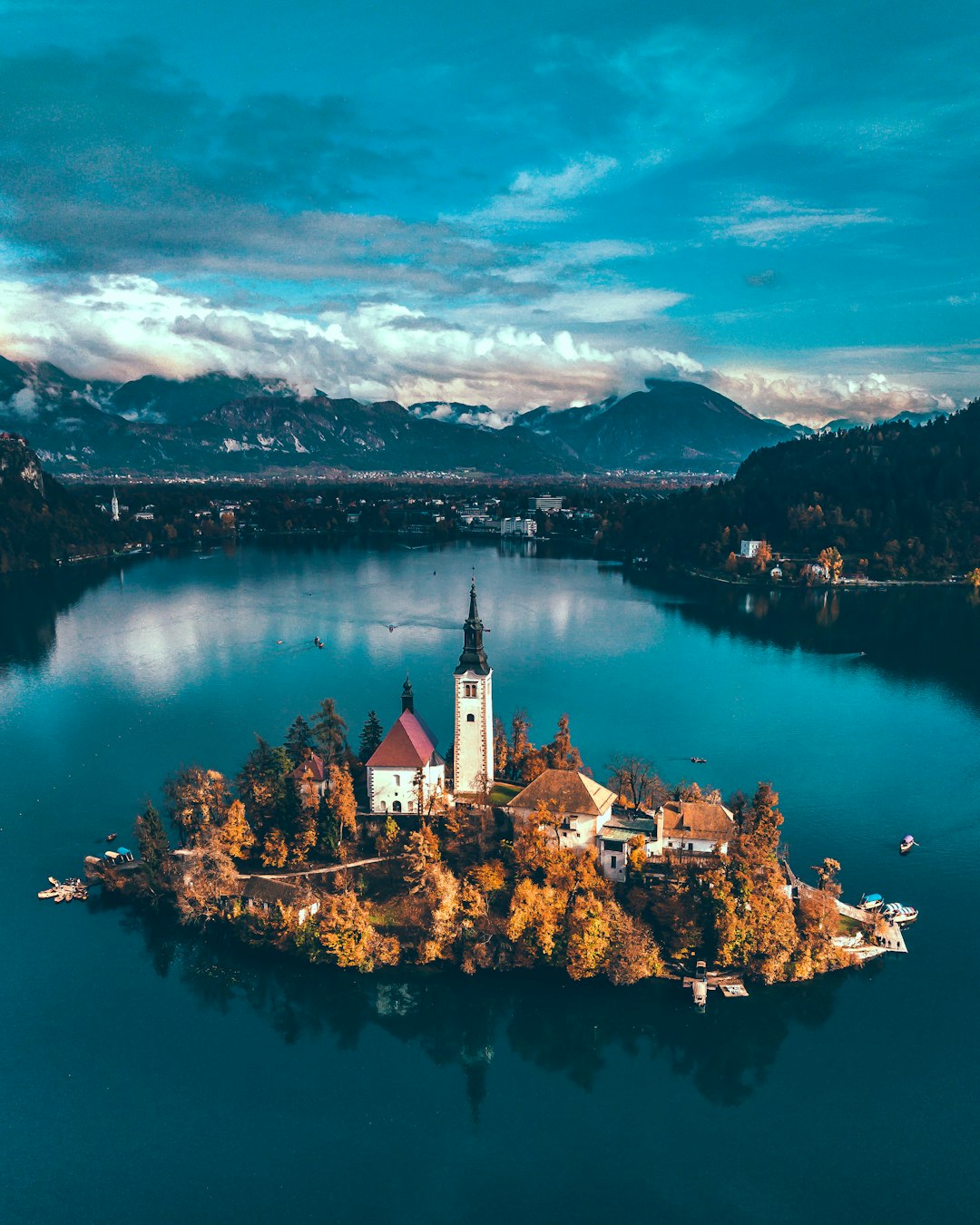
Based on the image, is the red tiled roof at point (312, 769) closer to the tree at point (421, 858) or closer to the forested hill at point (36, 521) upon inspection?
the tree at point (421, 858)

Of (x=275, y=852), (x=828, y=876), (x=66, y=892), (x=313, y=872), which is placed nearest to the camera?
(x=313, y=872)

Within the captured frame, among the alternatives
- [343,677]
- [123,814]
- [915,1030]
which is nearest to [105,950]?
[123,814]

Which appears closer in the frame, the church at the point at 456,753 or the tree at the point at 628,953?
the tree at the point at 628,953

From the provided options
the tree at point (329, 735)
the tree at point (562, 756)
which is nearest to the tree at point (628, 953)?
the tree at point (562, 756)

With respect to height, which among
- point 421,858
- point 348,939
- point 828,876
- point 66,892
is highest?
point 421,858

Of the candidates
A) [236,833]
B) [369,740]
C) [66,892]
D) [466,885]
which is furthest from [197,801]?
[466,885]

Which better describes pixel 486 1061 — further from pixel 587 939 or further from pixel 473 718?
pixel 473 718

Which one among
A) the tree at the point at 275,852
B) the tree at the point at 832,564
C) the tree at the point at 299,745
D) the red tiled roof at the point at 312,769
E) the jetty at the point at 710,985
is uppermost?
the tree at the point at 832,564

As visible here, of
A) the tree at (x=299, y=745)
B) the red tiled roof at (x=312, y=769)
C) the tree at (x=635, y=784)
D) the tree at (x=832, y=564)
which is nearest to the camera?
the red tiled roof at (x=312, y=769)
